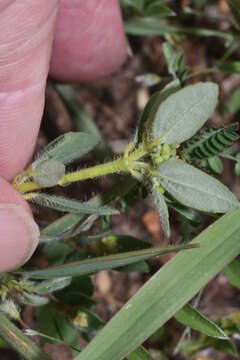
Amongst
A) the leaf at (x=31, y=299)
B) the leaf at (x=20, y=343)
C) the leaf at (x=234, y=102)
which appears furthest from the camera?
the leaf at (x=234, y=102)

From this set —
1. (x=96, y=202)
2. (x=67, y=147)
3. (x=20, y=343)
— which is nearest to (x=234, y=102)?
(x=96, y=202)

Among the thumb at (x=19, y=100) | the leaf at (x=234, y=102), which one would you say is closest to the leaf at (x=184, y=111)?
the thumb at (x=19, y=100)

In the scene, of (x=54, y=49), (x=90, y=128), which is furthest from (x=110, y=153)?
(x=54, y=49)

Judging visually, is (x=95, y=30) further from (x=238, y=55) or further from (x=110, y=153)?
(x=238, y=55)

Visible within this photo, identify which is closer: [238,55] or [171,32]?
[171,32]

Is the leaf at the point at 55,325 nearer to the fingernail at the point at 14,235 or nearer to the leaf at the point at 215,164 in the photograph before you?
the fingernail at the point at 14,235

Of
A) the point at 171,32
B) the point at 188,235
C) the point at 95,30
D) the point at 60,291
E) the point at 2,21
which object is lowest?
the point at 60,291
